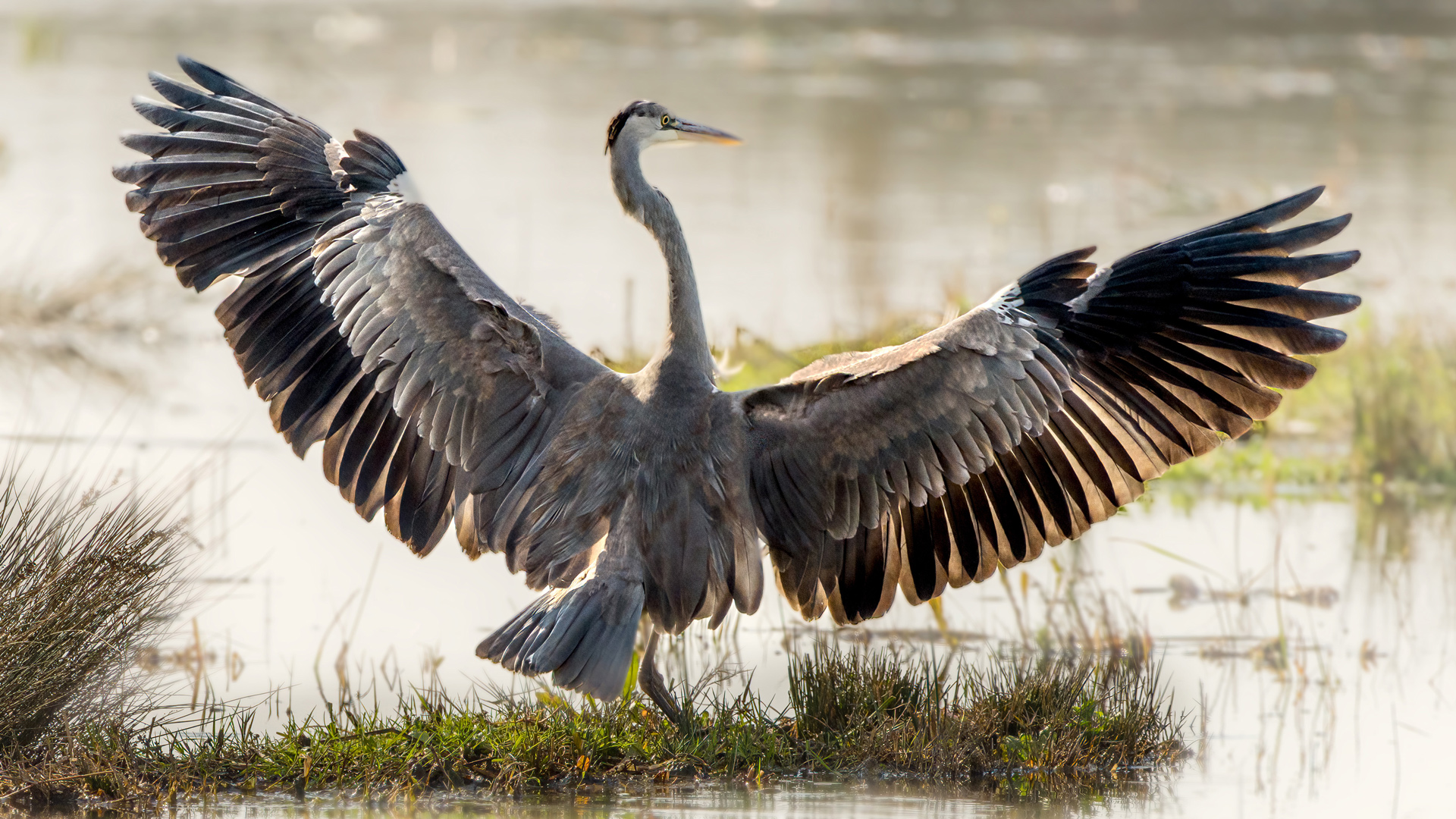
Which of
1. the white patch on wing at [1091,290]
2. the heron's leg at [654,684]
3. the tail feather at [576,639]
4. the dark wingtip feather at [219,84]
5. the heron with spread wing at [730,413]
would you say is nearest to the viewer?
the tail feather at [576,639]

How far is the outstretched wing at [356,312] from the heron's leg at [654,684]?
0.66m

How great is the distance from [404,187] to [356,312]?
672 millimetres

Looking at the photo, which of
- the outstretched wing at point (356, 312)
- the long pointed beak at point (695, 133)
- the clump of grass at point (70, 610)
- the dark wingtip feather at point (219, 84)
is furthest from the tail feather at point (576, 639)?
the dark wingtip feather at point (219, 84)

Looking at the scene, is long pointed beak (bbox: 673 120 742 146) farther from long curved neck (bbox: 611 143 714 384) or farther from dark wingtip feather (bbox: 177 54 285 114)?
dark wingtip feather (bbox: 177 54 285 114)

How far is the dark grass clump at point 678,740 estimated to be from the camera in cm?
573

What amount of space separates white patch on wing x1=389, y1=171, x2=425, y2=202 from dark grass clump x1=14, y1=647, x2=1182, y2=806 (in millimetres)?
A: 1771

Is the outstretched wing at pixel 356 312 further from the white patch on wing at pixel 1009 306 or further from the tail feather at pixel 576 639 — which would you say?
the white patch on wing at pixel 1009 306

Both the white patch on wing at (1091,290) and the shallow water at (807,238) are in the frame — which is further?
the shallow water at (807,238)

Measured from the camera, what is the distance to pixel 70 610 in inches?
231

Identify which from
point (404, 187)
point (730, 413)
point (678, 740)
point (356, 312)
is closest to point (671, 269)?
point (730, 413)

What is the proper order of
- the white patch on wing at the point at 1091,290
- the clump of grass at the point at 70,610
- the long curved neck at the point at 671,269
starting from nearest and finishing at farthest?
the clump of grass at the point at 70,610
the white patch on wing at the point at 1091,290
the long curved neck at the point at 671,269

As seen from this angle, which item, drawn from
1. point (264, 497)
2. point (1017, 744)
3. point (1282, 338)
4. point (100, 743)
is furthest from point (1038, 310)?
point (264, 497)

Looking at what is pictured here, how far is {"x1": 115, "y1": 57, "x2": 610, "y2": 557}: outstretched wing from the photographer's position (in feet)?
19.4

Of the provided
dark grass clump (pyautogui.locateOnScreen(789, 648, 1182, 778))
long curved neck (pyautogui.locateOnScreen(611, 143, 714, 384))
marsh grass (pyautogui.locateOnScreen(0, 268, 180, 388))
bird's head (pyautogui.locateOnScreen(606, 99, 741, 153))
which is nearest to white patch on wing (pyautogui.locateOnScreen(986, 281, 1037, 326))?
long curved neck (pyautogui.locateOnScreen(611, 143, 714, 384))
